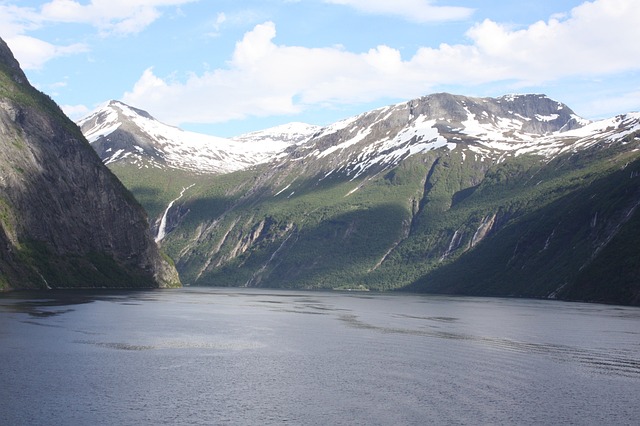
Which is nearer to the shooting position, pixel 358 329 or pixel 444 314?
pixel 358 329

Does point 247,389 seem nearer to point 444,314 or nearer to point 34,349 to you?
point 34,349

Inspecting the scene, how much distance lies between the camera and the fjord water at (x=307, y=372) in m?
52.8

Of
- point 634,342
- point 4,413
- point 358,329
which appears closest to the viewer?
point 4,413

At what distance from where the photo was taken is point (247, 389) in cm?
6109

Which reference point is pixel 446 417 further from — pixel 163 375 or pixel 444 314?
pixel 444 314

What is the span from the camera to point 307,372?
69.6 m

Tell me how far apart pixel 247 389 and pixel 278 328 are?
49.7m

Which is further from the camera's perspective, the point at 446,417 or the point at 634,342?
the point at 634,342

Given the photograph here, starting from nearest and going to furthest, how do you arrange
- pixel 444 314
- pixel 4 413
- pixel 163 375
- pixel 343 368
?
pixel 4 413
pixel 163 375
pixel 343 368
pixel 444 314

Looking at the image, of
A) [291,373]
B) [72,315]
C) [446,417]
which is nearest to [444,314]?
[72,315]

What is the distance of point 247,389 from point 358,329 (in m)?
51.0

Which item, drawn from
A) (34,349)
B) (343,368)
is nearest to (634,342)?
(343,368)

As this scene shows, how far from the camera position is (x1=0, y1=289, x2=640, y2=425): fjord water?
2078 inches

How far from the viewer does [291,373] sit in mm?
69000
